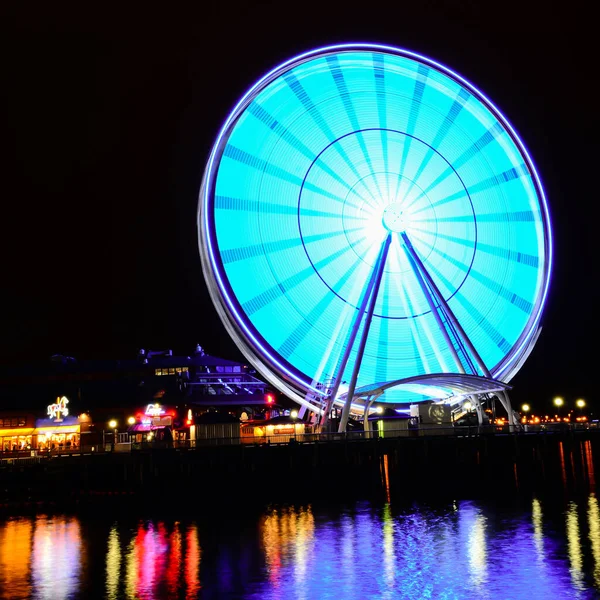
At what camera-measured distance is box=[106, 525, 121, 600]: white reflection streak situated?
19.5 m

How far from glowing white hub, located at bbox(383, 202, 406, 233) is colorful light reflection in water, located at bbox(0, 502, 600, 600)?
36.8ft

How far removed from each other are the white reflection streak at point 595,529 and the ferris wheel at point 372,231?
24.4ft

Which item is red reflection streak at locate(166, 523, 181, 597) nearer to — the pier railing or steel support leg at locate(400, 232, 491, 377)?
the pier railing

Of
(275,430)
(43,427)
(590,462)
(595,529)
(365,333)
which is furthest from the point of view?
(43,427)

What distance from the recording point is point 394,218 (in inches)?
1371

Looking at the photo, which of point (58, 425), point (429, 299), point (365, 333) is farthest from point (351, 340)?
point (58, 425)

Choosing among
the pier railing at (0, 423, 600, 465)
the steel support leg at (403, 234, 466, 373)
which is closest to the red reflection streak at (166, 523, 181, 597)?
the pier railing at (0, 423, 600, 465)

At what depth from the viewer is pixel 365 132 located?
3516cm

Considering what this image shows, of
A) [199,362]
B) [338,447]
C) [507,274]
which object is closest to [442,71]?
[507,274]

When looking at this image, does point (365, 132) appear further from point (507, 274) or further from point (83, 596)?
point (83, 596)

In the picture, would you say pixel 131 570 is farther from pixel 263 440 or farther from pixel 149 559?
pixel 263 440

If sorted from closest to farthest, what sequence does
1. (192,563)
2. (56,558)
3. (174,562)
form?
1. (192,563)
2. (174,562)
3. (56,558)

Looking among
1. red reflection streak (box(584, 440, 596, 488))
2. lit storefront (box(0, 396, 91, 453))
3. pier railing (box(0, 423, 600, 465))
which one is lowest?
red reflection streak (box(584, 440, 596, 488))

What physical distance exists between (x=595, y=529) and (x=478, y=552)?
414cm
